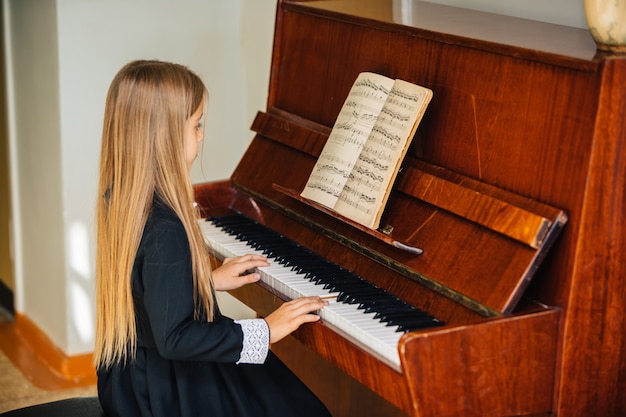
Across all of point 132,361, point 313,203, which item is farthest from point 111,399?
A: point 313,203

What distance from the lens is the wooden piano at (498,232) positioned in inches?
69.3

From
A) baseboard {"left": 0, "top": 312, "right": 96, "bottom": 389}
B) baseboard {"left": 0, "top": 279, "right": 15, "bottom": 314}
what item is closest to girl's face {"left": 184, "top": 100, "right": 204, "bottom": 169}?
baseboard {"left": 0, "top": 312, "right": 96, "bottom": 389}

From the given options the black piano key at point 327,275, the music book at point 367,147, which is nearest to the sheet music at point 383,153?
the music book at point 367,147

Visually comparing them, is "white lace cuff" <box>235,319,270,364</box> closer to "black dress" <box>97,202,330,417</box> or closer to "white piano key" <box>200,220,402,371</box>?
"black dress" <box>97,202,330,417</box>

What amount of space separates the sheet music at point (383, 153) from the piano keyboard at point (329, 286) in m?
0.15

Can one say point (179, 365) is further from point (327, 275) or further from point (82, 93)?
point (82, 93)

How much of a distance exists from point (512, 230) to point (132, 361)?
32.1 inches

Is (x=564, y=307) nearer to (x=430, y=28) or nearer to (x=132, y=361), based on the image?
(x=430, y=28)

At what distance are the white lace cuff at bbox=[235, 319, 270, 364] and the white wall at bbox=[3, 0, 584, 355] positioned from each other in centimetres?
170

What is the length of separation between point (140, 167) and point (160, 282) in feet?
0.78

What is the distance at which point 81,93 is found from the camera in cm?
343

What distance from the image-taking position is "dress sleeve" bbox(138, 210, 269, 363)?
6.09 ft

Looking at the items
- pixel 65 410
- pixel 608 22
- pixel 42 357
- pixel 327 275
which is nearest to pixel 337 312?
pixel 327 275

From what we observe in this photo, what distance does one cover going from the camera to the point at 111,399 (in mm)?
2000
